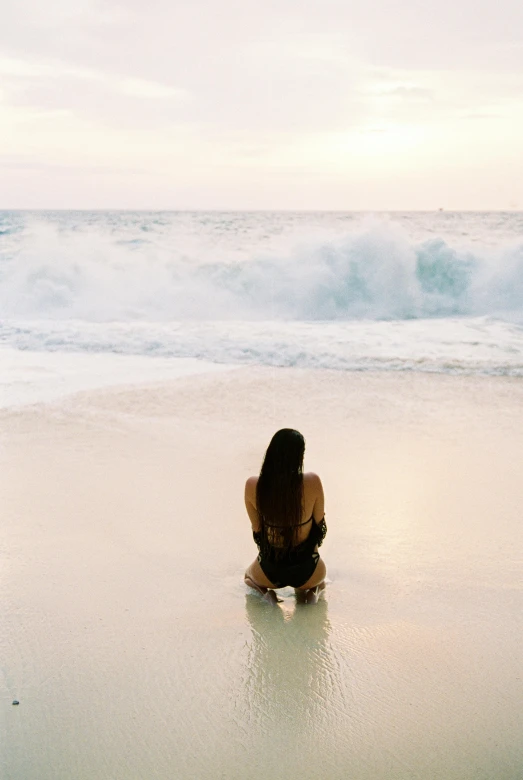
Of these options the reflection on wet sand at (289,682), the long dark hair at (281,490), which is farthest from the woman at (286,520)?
the reflection on wet sand at (289,682)

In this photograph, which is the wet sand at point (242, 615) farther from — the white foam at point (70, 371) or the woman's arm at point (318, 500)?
the white foam at point (70, 371)

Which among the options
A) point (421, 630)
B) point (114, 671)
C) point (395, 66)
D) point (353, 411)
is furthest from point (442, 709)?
point (395, 66)

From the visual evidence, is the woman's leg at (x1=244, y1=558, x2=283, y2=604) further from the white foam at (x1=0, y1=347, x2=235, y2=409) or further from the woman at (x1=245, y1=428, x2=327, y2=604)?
the white foam at (x1=0, y1=347, x2=235, y2=409)

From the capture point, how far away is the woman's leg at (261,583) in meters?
3.19

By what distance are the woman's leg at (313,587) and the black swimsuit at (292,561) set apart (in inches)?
1.4

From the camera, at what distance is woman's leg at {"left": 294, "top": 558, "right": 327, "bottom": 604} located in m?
3.19

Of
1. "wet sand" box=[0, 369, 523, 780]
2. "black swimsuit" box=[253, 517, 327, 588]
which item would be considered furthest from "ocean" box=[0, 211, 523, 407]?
"black swimsuit" box=[253, 517, 327, 588]

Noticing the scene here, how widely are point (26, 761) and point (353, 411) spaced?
4.77 m

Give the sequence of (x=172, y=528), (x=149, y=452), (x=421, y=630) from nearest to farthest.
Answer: (x=421, y=630) → (x=172, y=528) → (x=149, y=452)

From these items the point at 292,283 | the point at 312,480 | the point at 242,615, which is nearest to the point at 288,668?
the point at 242,615

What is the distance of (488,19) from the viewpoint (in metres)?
6.16

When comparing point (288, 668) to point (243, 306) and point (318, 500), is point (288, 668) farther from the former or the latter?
point (243, 306)

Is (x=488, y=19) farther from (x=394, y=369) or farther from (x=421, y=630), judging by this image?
(x=421, y=630)

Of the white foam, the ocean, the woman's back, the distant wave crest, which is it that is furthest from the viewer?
the distant wave crest
